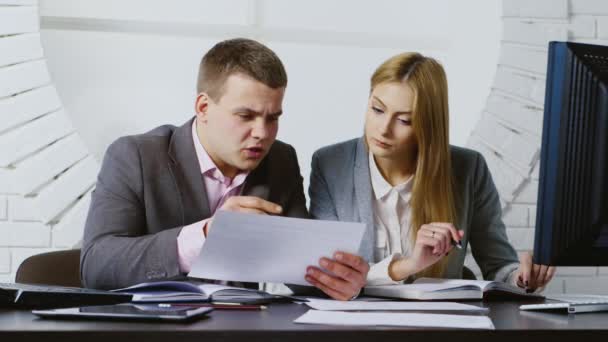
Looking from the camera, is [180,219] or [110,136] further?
[110,136]

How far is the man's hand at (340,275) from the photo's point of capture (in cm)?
130

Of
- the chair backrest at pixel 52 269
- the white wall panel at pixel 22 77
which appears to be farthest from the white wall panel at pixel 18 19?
the chair backrest at pixel 52 269

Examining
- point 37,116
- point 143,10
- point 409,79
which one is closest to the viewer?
point 409,79

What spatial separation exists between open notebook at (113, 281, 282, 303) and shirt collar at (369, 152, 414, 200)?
2.66ft

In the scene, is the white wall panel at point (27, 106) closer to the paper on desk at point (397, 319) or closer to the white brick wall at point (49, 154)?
the white brick wall at point (49, 154)

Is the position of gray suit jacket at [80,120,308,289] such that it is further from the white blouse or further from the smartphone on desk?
the smartphone on desk

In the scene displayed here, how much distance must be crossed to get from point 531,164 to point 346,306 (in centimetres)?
167

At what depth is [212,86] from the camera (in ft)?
5.69

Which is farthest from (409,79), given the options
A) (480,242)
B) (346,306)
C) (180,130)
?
(346,306)

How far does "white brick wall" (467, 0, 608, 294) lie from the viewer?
265cm

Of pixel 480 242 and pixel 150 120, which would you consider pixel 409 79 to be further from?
pixel 150 120

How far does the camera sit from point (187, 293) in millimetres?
1193

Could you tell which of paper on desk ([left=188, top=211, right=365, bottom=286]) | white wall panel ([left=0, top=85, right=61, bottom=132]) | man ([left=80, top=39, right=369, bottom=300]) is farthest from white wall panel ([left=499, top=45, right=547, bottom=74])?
paper on desk ([left=188, top=211, right=365, bottom=286])

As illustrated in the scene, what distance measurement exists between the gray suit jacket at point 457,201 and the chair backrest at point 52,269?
2.05 ft
